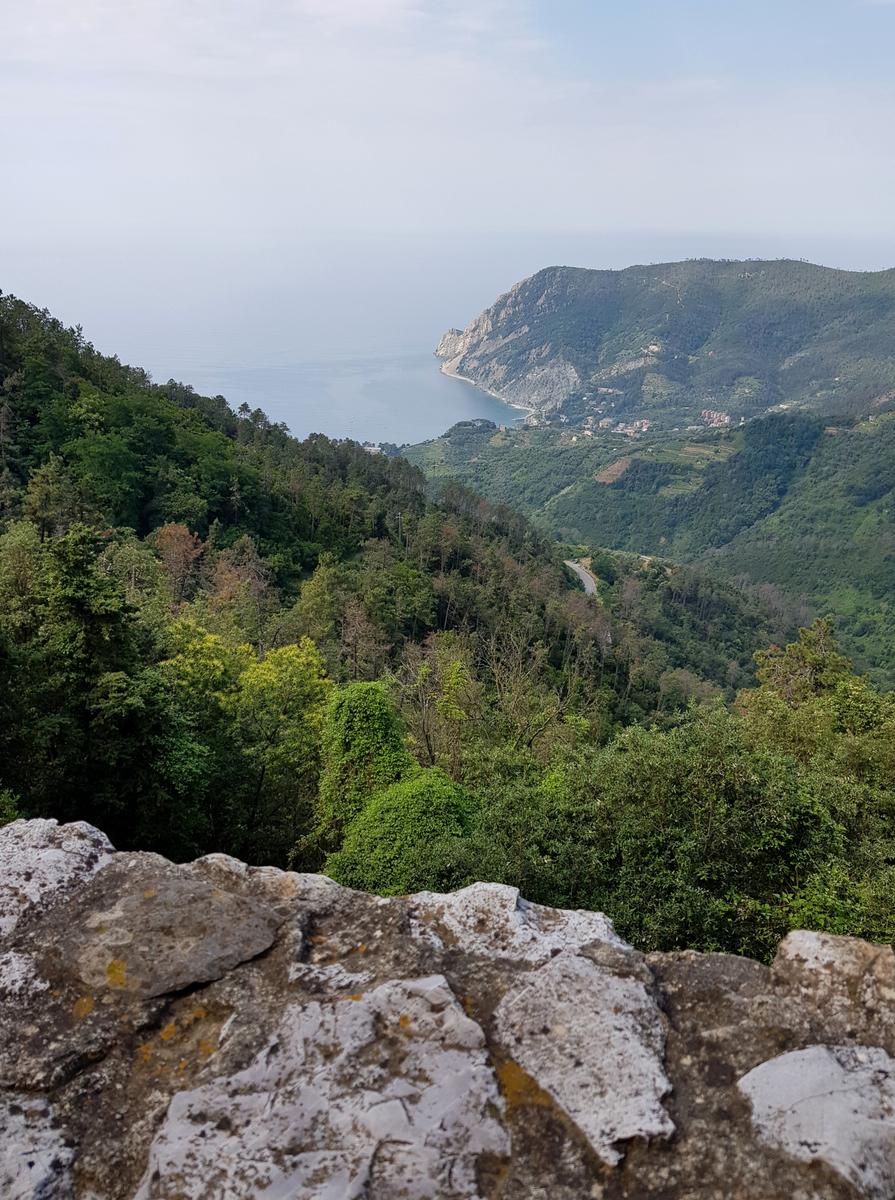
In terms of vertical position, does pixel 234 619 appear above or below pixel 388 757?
below

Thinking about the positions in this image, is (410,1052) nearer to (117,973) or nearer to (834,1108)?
(117,973)

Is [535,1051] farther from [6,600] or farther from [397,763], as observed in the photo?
[6,600]

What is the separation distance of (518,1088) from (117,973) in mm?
3173

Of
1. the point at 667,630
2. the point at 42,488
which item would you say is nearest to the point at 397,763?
the point at 42,488

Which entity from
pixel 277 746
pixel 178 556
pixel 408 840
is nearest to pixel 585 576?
pixel 178 556

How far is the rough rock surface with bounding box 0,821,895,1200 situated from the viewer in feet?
14.6

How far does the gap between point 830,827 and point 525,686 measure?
1928cm

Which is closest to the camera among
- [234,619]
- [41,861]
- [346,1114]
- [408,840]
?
[346,1114]

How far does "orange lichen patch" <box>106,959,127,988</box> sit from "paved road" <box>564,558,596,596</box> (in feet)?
431

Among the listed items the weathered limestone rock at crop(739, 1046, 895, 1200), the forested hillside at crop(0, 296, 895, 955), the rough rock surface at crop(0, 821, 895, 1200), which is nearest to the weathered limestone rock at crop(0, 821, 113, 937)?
the rough rock surface at crop(0, 821, 895, 1200)

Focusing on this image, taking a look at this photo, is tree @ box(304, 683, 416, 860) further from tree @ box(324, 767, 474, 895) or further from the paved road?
the paved road

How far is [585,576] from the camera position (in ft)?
489

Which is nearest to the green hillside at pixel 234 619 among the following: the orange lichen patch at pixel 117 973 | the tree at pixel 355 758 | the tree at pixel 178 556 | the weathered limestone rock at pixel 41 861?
the tree at pixel 178 556

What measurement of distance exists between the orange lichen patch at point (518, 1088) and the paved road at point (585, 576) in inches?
5180
